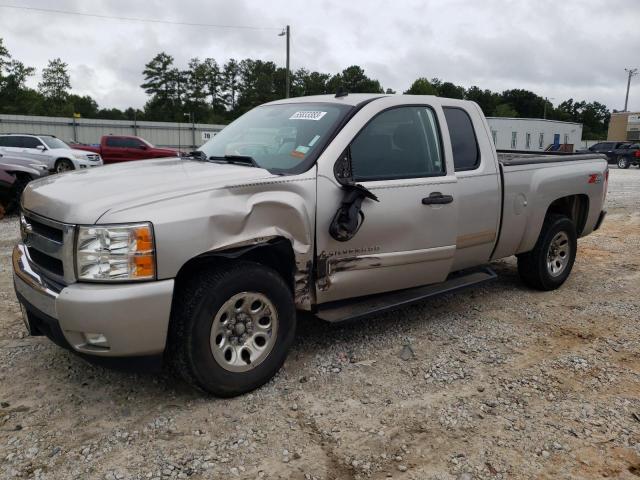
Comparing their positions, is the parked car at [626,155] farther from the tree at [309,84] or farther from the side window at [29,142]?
the tree at [309,84]

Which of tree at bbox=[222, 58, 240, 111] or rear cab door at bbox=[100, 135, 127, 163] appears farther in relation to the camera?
tree at bbox=[222, 58, 240, 111]

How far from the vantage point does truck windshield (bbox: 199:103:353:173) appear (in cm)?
360

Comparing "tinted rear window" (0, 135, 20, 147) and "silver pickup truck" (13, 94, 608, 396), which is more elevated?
"tinted rear window" (0, 135, 20, 147)

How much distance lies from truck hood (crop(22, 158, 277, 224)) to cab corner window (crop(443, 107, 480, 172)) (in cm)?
176

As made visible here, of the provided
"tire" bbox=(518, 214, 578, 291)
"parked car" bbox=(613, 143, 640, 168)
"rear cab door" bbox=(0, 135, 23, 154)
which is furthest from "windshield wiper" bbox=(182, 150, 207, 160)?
"parked car" bbox=(613, 143, 640, 168)

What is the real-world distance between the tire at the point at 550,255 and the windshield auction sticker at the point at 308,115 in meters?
2.72

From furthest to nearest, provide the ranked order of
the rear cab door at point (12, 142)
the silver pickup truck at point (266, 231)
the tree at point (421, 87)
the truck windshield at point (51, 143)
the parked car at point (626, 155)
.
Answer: the tree at point (421, 87) < the parked car at point (626, 155) < the truck windshield at point (51, 143) < the rear cab door at point (12, 142) < the silver pickup truck at point (266, 231)

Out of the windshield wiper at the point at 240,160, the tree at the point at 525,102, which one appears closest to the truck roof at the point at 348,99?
the windshield wiper at the point at 240,160

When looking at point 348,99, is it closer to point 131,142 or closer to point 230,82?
point 131,142

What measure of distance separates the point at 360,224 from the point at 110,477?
2.05 metres

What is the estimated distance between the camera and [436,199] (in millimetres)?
4000

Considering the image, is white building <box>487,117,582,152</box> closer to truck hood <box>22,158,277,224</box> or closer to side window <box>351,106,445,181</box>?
side window <box>351,106,445,181</box>

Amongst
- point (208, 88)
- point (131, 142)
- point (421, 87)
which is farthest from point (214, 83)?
point (131, 142)

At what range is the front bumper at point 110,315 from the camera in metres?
2.72
